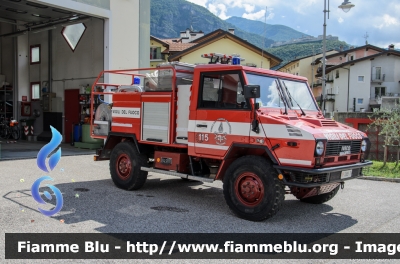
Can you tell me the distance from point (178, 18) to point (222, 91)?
428 ft

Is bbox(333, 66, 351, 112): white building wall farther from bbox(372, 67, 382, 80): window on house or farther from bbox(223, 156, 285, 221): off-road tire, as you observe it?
bbox(223, 156, 285, 221): off-road tire

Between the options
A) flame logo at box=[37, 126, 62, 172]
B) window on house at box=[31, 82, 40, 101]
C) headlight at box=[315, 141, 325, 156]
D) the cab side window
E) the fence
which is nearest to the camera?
flame logo at box=[37, 126, 62, 172]

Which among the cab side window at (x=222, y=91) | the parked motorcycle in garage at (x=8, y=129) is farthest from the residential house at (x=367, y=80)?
the cab side window at (x=222, y=91)

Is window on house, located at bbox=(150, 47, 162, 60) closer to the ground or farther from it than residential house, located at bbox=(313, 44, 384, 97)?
closer to the ground

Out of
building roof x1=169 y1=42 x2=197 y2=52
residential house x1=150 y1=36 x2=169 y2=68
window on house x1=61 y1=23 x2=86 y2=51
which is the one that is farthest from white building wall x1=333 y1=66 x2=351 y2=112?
window on house x1=61 y1=23 x2=86 y2=51

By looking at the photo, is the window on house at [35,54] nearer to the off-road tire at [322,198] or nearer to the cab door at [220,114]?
the cab door at [220,114]

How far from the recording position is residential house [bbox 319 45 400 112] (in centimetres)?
5619

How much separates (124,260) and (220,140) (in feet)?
9.56

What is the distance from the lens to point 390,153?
15.4 meters

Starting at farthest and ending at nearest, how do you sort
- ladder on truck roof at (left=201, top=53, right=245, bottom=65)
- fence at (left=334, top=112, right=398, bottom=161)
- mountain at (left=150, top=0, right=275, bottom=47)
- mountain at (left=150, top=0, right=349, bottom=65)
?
mountain at (left=150, top=0, right=275, bottom=47), mountain at (left=150, top=0, right=349, bottom=65), fence at (left=334, top=112, right=398, bottom=161), ladder on truck roof at (left=201, top=53, right=245, bottom=65)

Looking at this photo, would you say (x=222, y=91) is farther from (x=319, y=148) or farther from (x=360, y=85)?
(x=360, y=85)

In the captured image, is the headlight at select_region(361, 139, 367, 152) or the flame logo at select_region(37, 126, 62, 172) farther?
the headlight at select_region(361, 139, 367, 152)

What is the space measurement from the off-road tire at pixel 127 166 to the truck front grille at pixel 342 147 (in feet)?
12.8

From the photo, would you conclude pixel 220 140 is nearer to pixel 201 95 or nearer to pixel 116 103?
pixel 201 95
